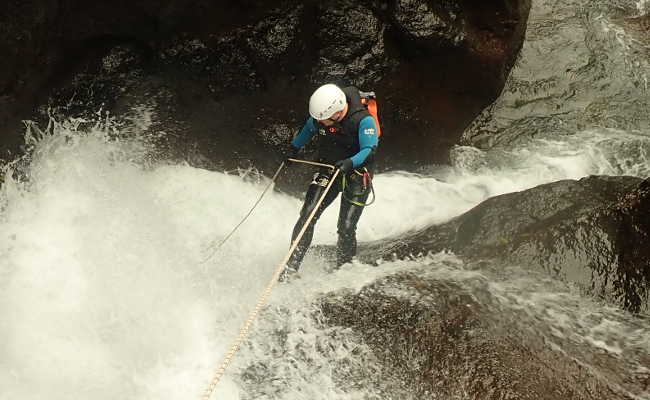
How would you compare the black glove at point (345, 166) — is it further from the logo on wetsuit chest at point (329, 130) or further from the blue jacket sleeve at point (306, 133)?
the blue jacket sleeve at point (306, 133)

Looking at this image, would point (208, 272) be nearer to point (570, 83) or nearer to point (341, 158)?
point (341, 158)

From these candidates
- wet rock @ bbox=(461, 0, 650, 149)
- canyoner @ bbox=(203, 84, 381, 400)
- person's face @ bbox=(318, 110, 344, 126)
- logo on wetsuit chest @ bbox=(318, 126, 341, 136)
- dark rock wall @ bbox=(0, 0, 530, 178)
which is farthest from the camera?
wet rock @ bbox=(461, 0, 650, 149)

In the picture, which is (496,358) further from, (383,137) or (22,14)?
(22,14)

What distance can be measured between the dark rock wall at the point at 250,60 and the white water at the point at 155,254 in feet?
1.92

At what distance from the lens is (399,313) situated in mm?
5250

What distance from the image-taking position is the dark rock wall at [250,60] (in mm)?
7430

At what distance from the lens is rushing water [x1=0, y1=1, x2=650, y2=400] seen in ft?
15.9

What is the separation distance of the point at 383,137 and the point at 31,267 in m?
5.08

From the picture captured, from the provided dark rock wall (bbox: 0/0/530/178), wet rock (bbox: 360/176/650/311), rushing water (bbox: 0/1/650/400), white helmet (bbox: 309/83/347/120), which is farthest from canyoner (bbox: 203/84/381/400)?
dark rock wall (bbox: 0/0/530/178)

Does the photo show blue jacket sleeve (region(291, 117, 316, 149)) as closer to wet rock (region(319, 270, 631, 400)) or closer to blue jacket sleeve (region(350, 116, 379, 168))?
blue jacket sleeve (region(350, 116, 379, 168))

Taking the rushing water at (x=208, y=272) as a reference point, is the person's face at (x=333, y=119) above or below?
above

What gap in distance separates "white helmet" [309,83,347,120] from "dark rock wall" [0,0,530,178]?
220cm

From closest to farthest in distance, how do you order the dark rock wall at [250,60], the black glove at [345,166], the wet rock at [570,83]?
the black glove at [345,166] < the dark rock wall at [250,60] < the wet rock at [570,83]

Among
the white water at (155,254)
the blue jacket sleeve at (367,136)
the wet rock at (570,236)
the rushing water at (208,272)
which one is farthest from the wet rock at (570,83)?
the blue jacket sleeve at (367,136)
